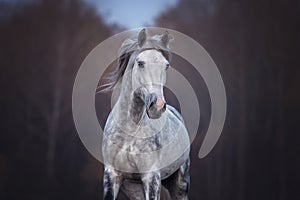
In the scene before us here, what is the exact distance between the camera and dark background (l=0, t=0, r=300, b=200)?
3061mm

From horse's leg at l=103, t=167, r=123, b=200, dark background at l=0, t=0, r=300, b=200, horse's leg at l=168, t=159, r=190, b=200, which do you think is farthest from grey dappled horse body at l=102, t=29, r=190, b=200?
dark background at l=0, t=0, r=300, b=200

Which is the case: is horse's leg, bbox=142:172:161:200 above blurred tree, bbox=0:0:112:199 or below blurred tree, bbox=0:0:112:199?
below

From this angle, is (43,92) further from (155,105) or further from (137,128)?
(155,105)

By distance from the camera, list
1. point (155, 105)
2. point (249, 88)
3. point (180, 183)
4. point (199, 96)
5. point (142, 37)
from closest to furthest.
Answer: point (155, 105) < point (142, 37) < point (180, 183) < point (199, 96) < point (249, 88)

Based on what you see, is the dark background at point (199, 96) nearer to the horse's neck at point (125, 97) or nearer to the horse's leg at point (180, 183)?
the horse's leg at point (180, 183)

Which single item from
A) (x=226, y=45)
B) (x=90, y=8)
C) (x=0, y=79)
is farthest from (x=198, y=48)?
(x=0, y=79)

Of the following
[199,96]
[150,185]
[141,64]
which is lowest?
[150,185]

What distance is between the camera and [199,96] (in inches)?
123

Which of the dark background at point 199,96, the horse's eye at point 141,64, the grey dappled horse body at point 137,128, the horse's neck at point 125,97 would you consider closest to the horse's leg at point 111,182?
the grey dappled horse body at point 137,128

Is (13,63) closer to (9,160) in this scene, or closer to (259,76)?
(9,160)

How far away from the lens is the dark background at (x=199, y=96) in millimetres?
3061

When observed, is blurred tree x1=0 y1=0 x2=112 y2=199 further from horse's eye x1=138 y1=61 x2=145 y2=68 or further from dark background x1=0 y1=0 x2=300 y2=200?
horse's eye x1=138 y1=61 x2=145 y2=68

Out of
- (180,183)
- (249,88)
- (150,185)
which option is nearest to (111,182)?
(150,185)

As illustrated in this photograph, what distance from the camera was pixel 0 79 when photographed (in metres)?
3.08
